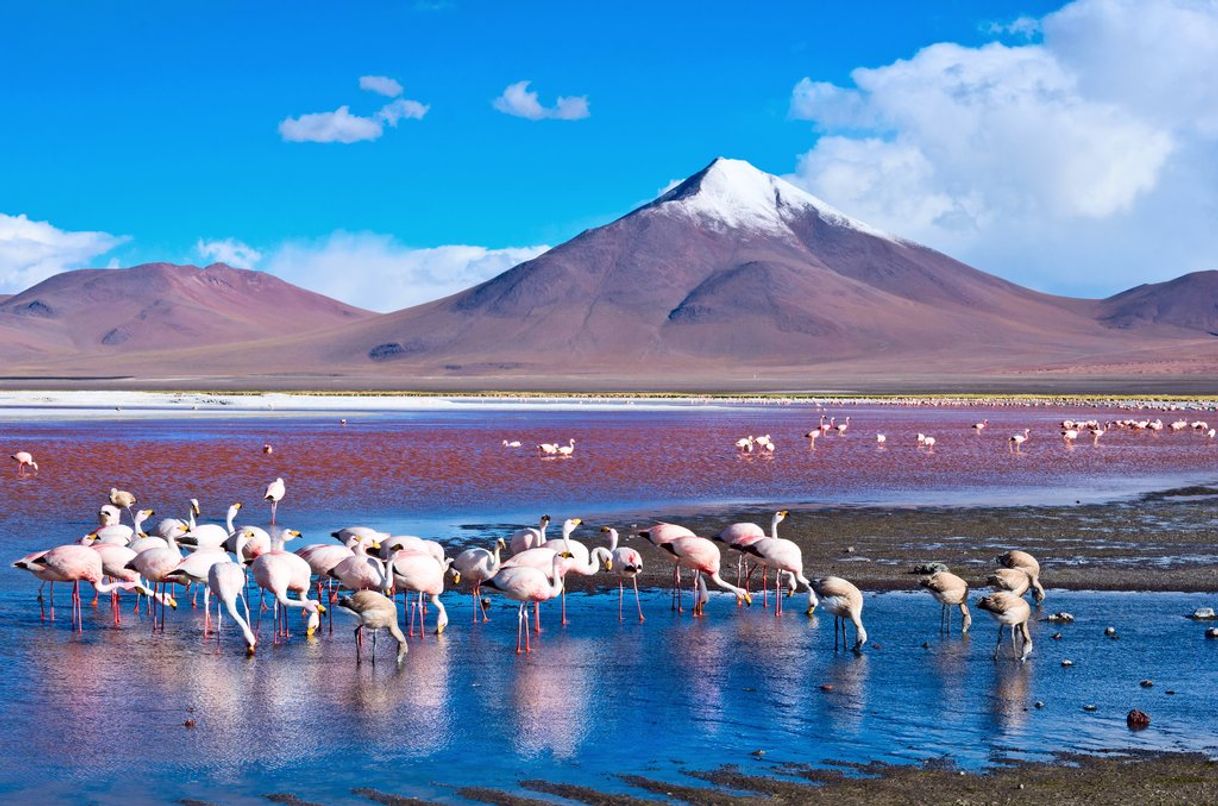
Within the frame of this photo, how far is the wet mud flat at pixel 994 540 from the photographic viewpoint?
16.1 m

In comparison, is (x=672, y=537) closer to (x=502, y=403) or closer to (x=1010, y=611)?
(x=1010, y=611)

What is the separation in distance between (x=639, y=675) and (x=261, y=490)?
15524mm

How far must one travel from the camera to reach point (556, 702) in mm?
10391

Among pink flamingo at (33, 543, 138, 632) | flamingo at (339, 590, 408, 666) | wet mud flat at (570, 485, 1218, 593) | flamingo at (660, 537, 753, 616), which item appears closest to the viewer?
flamingo at (339, 590, 408, 666)

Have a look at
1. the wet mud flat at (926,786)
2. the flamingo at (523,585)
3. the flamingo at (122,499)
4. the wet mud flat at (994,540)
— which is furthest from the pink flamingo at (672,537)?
the flamingo at (122,499)

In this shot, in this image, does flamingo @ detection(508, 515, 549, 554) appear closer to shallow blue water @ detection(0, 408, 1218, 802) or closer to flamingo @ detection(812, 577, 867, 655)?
shallow blue water @ detection(0, 408, 1218, 802)

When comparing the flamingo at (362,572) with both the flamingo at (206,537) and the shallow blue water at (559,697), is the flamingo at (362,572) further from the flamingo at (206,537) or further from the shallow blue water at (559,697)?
the flamingo at (206,537)

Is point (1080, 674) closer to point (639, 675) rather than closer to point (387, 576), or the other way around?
point (639, 675)

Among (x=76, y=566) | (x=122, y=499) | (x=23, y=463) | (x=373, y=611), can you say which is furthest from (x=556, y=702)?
(x=23, y=463)

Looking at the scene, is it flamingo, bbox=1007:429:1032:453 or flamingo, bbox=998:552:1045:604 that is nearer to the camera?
flamingo, bbox=998:552:1045:604

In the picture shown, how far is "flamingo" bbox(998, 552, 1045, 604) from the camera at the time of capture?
1401cm

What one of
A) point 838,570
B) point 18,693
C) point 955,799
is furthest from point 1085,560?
point 18,693

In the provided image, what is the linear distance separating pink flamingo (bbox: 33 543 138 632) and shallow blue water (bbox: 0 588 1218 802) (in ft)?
1.18

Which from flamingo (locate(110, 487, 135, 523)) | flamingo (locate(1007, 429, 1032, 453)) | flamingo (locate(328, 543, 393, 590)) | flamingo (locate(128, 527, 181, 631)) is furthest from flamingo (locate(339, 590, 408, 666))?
flamingo (locate(1007, 429, 1032, 453))
